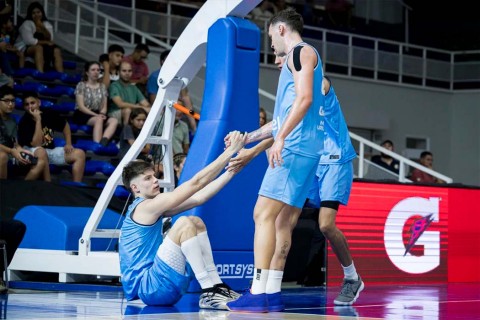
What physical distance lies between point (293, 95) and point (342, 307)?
1.86m

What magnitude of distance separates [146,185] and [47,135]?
5.39 m

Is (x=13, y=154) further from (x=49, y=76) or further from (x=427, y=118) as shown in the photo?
(x=427, y=118)

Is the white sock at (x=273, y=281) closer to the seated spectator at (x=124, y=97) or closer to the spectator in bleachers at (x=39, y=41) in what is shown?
the seated spectator at (x=124, y=97)

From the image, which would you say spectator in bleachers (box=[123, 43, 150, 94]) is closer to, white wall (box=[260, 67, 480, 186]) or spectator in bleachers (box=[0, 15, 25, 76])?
spectator in bleachers (box=[0, 15, 25, 76])

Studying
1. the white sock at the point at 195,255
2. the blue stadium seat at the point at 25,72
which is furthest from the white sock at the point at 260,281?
the blue stadium seat at the point at 25,72

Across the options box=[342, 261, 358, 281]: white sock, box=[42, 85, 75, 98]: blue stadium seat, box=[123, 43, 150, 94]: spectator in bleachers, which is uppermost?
box=[123, 43, 150, 94]: spectator in bleachers

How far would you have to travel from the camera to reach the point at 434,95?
993 inches

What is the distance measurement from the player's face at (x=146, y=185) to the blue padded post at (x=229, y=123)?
1.12 m

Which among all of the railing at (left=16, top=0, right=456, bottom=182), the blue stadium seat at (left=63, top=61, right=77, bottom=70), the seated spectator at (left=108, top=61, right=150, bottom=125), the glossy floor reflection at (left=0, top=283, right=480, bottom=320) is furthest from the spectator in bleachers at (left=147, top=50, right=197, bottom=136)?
the glossy floor reflection at (left=0, top=283, right=480, bottom=320)

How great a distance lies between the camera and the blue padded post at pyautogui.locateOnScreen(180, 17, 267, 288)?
909 cm

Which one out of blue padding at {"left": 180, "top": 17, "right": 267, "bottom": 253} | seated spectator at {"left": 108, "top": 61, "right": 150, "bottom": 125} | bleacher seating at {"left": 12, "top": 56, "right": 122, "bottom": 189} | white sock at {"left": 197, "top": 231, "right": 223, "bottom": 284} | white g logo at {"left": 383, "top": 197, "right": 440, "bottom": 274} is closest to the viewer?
white sock at {"left": 197, "top": 231, "right": 223, "bottom": 284}

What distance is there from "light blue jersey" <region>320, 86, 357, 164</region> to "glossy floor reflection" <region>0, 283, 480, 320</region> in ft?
4.12

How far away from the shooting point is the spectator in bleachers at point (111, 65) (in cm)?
1535

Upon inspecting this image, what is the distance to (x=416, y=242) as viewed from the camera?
41.1 feet
